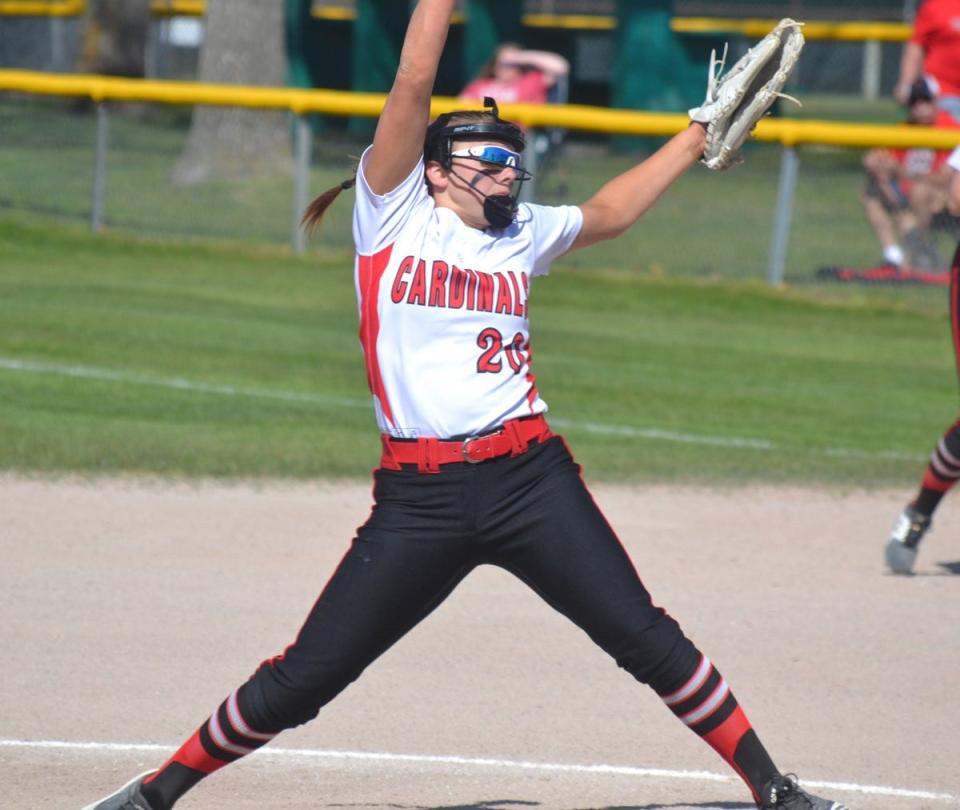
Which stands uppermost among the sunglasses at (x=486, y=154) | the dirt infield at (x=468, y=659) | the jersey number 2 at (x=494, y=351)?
the sunglasses at (x=486, y=154)

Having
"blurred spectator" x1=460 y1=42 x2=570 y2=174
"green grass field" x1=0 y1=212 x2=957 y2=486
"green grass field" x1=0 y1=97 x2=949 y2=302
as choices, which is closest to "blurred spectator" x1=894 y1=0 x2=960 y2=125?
"green grass field" x1=0 y1=97 x2=949 y2=302

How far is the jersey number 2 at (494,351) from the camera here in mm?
4195

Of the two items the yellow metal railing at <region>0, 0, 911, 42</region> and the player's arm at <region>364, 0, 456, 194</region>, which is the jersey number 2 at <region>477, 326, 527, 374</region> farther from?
the yellow metal railing at <region>0, 0, 911, 42</region>

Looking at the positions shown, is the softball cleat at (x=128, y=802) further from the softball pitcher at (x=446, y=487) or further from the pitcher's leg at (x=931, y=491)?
the pitcher's leg at (x=931, y=491)

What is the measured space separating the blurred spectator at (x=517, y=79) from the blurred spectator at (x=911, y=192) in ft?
13.4

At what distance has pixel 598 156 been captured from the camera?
2159cm

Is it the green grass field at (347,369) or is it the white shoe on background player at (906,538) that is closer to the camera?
the white shoe on background player at (906,538)

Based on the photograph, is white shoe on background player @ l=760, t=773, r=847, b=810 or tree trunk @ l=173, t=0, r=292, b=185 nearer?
Answer: white shoe on background player @ l=760, t=773, r=847, b=810

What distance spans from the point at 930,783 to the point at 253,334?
28.0 ft

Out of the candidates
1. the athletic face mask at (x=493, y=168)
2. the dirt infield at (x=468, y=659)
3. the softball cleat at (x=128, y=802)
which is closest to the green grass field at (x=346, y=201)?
the dirt infield at (x=468, y=659)

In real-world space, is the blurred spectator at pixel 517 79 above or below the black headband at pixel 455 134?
below

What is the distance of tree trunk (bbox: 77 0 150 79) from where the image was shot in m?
25.2

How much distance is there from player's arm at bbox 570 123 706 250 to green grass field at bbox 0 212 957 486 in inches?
181

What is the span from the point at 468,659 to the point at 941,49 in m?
10.8
